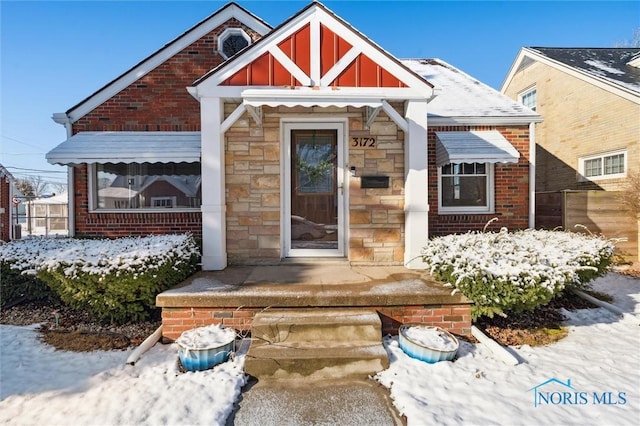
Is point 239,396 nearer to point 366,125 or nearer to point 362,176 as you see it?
point 362,176

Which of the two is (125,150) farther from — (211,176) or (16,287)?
(16,287)

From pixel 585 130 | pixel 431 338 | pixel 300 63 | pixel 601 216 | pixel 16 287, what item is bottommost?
pixel 431 338

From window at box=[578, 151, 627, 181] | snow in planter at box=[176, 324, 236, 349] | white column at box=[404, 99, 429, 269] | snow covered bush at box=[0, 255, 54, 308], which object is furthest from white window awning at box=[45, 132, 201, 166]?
window at box=[578, 151, 627, 181]

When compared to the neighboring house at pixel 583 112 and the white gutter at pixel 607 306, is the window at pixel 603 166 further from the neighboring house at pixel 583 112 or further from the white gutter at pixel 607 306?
the white gutter at pixel 607 306

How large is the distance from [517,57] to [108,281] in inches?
626

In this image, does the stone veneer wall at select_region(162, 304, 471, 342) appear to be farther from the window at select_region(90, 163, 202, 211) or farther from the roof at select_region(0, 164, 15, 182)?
the roof at select_region(0, 164, 15, 182)

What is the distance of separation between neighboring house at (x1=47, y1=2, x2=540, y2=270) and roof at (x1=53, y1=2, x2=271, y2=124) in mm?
25

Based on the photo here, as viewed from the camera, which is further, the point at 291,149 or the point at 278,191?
the point at 291,149

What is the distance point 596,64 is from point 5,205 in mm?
21502

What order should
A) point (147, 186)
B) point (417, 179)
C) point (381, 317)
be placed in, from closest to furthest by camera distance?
point (381, 317)
point (417, 179)
point (147, 186)

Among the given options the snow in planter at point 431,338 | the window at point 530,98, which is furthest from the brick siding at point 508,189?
the window at point 530,98

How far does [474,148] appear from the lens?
20.5ft

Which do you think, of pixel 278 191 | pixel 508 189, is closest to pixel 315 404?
pixel 278 191

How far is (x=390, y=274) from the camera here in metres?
4.79
